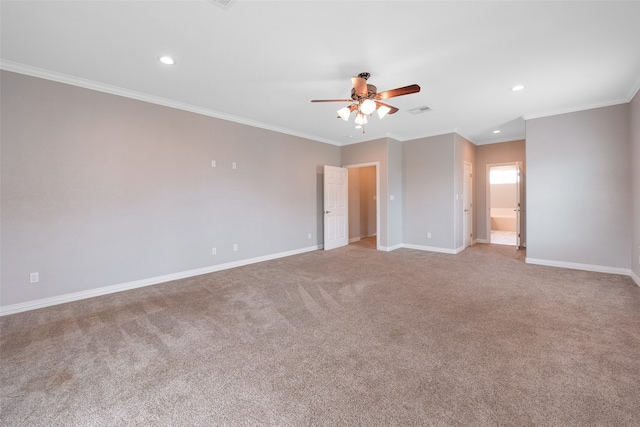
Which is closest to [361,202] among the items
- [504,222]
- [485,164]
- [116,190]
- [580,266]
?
[485,164]

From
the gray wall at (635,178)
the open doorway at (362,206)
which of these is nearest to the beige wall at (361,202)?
the open doorway at (362,206)

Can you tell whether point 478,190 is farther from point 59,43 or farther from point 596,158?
point 59,43

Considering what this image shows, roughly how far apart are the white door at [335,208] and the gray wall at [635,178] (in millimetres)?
4925

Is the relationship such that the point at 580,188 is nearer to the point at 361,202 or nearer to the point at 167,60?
the point at 361,202

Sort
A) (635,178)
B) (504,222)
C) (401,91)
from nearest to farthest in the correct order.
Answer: (401,91)
(635,178)
(504,222)

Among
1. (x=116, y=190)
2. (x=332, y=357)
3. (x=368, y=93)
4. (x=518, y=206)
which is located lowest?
(x=332, y=357)

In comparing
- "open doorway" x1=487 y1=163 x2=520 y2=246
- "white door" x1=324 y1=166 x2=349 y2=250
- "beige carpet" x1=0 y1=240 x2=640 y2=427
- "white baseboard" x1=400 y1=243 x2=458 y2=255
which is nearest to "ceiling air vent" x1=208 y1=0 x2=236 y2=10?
"beige carpet" x1=0 y1=240 x2=640 y2=427

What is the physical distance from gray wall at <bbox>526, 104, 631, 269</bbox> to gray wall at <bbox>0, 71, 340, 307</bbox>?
495cm

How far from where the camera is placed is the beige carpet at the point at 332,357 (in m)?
1.55

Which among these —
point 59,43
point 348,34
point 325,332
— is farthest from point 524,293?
point 59,43

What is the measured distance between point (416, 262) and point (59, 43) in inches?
223

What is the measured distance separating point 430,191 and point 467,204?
1.21 metres

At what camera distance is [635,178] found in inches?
149

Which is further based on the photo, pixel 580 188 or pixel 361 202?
pixel 361 202
